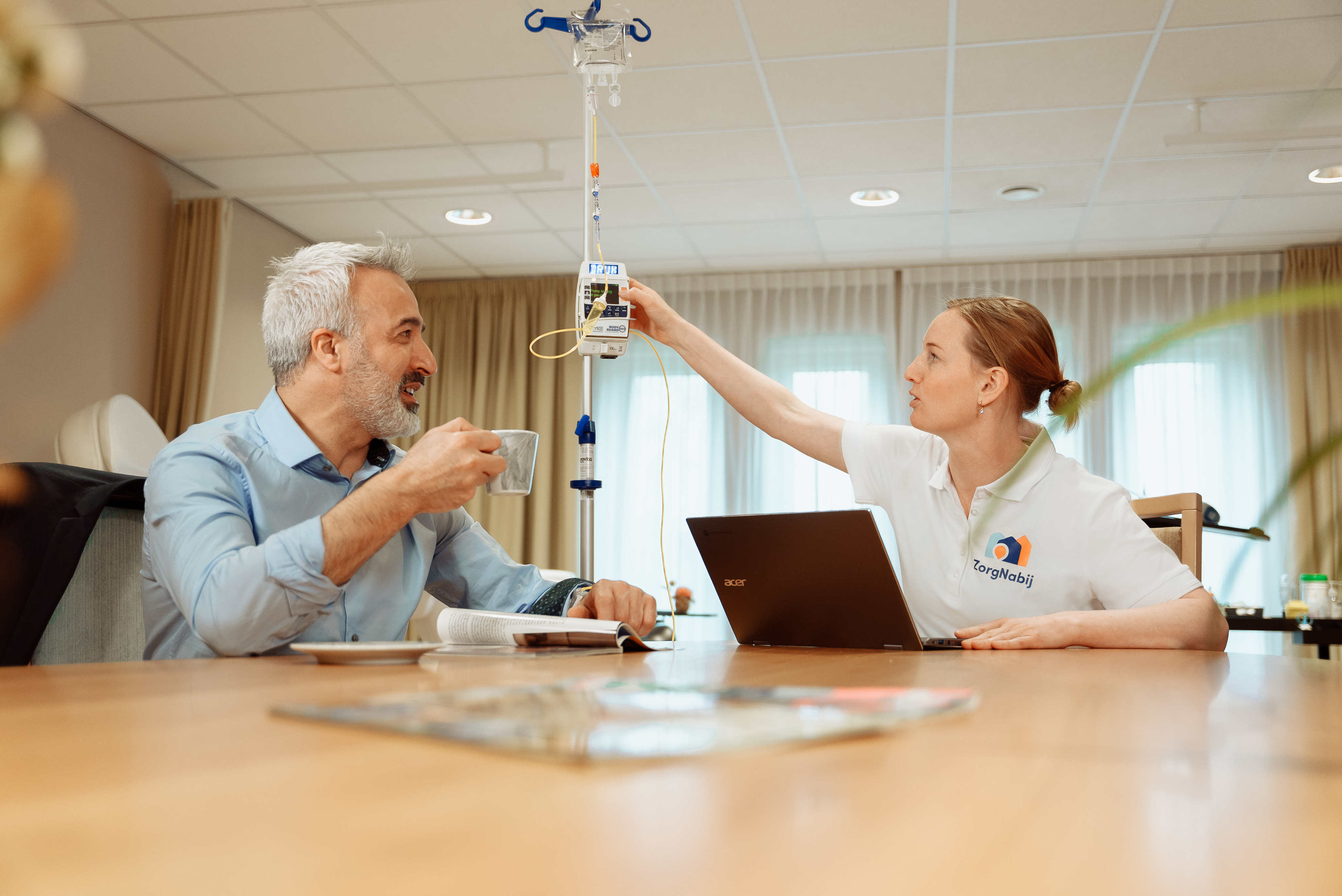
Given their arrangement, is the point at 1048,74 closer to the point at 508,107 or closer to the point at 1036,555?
the point at 508,107

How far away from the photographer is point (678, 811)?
265 mm

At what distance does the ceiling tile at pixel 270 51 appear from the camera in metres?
3.08

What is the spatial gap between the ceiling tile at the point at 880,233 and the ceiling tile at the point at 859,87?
114cm

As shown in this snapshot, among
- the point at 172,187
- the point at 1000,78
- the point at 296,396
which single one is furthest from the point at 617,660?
the point at 172,187

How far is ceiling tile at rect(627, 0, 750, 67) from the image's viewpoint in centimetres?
296

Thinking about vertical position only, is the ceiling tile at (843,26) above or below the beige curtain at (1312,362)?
above

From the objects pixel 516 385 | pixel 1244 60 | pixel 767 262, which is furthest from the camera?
pixel 516 385

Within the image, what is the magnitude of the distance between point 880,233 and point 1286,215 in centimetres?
187

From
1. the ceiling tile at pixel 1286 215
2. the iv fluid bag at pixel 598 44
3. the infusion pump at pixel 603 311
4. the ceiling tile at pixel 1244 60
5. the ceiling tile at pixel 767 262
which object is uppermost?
the ceiling tile at pixel 1286 215

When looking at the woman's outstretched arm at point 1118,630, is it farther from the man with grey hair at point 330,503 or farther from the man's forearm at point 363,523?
the man's forearm at point 363,523

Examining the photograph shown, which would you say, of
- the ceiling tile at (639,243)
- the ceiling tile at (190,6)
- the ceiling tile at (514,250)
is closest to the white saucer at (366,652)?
the ceiling tile at (190,6)

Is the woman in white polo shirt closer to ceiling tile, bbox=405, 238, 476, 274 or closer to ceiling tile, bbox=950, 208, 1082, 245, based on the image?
ceiling tile, bbox=950, 208, 1082, 245

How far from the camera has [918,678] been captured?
76cm

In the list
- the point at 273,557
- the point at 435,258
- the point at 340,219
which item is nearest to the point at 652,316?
the point at 273,557
